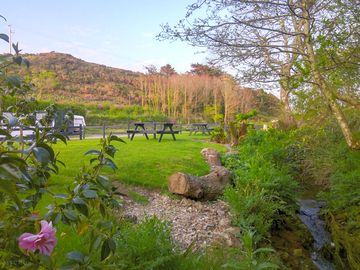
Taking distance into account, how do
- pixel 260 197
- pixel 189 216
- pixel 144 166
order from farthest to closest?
pixel 144 166, pixel 260 197, pixel 189 216

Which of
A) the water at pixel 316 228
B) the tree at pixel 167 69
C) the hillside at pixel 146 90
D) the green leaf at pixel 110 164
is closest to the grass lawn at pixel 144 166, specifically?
the water at pixel 316 228

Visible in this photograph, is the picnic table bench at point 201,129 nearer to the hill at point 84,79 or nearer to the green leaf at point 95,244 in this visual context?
the green leaf at point 95,244

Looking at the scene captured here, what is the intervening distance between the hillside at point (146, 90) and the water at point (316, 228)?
8.34 metres

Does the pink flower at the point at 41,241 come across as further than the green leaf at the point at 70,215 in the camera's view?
No

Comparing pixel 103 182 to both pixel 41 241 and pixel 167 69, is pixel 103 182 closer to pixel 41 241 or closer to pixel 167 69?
pixel 41 241

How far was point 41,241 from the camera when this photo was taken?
3.27ft

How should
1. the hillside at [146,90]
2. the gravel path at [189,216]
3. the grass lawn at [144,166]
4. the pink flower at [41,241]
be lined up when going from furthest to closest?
the hillside at [146,90] → the grass lawn at [144,166] → the gravel path at [189,216] → the pink flower at [41,241]

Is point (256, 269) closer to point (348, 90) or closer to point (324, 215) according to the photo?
point (324, 215)

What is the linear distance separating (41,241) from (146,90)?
121 feet

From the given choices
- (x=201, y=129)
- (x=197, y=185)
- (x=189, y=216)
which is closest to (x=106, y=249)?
(x=189, y=216)

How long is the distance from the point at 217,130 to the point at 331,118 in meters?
8.48

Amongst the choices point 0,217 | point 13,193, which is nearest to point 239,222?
point 0,217

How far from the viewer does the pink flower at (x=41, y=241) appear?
0.97 metres

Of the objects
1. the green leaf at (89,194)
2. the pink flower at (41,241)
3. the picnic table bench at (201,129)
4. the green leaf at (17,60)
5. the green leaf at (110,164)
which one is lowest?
the picnic table bench at (201,129)
